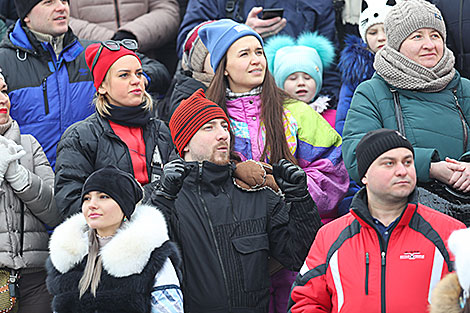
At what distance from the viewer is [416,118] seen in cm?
435

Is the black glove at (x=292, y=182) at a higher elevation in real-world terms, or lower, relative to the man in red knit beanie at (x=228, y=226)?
higher

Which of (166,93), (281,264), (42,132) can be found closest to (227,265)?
(281,264)

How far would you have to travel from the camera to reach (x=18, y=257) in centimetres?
446

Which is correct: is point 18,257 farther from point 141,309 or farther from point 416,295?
point 416,295

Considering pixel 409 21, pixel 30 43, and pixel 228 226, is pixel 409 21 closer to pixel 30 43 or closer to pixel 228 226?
pixel 228 226

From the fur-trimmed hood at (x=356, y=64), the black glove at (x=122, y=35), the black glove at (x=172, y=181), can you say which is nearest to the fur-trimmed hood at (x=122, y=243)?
the black glove at (x=172, y=181)

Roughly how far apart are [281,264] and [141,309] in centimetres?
106

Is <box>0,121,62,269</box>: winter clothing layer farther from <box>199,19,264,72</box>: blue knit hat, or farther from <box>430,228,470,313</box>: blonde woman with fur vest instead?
<box>430,228,470,313</box>: blonde woman with fur vest

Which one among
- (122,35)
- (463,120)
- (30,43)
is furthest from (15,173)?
(463,120)

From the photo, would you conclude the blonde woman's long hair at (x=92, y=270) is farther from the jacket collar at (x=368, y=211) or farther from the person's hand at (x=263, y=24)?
the person's hand at (x=263, y=24)

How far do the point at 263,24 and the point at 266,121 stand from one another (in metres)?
1.44

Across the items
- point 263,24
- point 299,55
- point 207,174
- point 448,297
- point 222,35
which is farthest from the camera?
point 263,24

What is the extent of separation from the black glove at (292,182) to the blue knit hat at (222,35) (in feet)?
4.03

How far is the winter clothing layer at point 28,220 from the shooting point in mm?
4465
